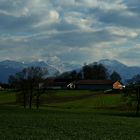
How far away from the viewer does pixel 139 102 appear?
82.8 metres

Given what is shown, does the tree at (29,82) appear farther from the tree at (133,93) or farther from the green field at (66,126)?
the tree at (133,93)

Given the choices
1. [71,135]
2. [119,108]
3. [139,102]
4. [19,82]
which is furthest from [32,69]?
[71,135]

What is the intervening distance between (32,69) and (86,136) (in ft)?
233

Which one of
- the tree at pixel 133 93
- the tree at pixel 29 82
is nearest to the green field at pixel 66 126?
the tree at pixel 133 93

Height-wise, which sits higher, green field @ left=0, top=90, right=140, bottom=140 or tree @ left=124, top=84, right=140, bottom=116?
tree @ left=124, top=84, right=140, bottom=116

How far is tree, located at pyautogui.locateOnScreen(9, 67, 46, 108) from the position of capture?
304 feet

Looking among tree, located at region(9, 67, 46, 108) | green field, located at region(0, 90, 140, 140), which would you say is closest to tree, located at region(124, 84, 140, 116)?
green field, located at region(0, 90, 140, 140)

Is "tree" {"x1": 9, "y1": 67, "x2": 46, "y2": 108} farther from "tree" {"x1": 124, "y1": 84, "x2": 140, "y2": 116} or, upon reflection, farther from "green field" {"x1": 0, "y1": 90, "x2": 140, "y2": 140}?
"tree" {"x1": 124, "y1": 84, "x2": 140, "y2": 116}

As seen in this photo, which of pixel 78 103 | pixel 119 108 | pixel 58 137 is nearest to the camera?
pixel 58 137

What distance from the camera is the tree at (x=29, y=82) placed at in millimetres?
92688

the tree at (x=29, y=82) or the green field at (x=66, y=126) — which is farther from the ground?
the tree at (x=29, y=82)

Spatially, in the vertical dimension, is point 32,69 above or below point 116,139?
above

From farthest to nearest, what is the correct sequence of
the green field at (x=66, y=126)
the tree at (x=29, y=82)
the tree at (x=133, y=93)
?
the tree at (x=29, y=82)
the tree at (x=133, y=93)
the green field at (x=66, y=126)

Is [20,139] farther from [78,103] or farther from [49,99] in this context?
[49,99]
